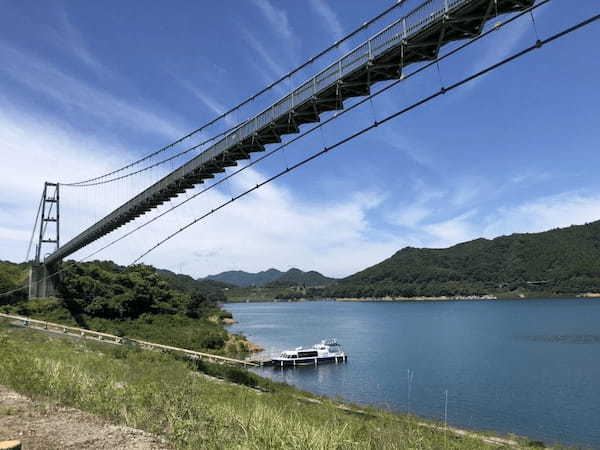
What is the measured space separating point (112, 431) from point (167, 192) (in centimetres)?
2922

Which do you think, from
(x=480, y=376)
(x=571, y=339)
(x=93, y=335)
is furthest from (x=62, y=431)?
(x=571, y=339)

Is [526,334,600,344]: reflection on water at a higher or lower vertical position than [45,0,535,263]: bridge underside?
lower

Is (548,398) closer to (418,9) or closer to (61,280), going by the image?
(418,9)

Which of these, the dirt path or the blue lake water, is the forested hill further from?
the dirt path

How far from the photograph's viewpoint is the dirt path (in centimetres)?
764

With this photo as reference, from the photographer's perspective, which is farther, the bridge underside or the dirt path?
the bridge underside

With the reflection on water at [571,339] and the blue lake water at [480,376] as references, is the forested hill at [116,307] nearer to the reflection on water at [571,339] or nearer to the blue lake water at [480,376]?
the blue lake water at [480,376]

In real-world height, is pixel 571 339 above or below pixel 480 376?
above

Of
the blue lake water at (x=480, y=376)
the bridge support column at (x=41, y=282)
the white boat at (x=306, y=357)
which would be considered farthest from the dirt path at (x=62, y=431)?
the bridge support column at (x=41, y=282)

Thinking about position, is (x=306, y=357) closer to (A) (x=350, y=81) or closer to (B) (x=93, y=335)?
(B) (x=93, y=335)

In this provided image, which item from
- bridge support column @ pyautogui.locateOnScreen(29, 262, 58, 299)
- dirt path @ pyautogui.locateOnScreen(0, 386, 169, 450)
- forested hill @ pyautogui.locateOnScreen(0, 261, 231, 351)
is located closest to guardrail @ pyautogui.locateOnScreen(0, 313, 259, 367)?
forested hill @ pyautogui.locateOnScreen(0, 261, 231, 351)

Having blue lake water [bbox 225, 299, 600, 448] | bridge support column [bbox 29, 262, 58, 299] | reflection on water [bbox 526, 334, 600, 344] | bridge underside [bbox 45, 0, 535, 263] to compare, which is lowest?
blue lake water [bbox 225, 299, 600, 448]

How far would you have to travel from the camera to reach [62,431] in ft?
27.3

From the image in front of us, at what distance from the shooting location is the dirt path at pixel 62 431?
25.1 feet
